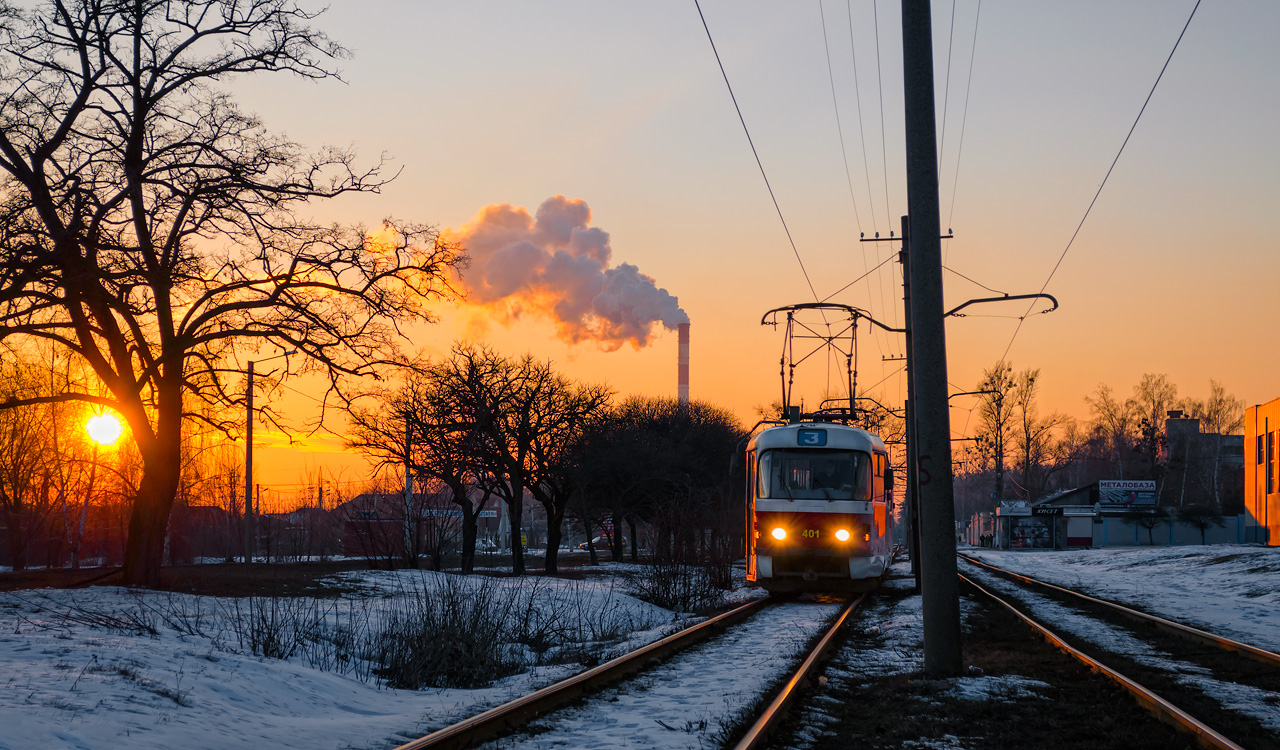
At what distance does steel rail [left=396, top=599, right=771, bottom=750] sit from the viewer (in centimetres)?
664

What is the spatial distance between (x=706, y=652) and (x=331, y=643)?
477 centimetres

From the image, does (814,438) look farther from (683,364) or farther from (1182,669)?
(683,364)

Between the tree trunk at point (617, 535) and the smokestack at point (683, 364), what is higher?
the smokestack at point (683, 364)

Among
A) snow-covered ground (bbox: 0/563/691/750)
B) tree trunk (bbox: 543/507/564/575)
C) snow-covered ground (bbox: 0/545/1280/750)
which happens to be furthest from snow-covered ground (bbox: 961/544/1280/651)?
tree trunk (bbox: 543/507/564/575)

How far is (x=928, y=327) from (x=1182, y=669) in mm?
4540

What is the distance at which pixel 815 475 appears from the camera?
20297mm

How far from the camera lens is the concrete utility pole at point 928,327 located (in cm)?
1037

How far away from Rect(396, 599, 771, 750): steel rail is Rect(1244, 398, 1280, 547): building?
186ft

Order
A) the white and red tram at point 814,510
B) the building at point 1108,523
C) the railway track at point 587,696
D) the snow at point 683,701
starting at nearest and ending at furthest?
the railway track at point 587,696, the snow at point 683,701, the white and red tram at point 814,510, the building at point 1108,523

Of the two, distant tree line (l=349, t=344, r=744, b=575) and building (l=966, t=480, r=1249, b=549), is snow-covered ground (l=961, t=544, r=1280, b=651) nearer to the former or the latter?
distant tree line (l=349, t=344, r=744, b=575)

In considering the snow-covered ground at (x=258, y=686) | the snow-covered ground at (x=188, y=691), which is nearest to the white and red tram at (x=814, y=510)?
the snow-covered ground at (x=258, y=686)

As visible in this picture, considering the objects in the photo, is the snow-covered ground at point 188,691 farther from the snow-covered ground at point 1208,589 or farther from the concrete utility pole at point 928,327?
the snow-covered ground at point 1208,589

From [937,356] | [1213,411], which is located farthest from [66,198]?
[1213,411]

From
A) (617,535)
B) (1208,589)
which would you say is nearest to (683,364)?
(617,535)
